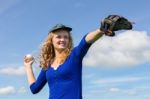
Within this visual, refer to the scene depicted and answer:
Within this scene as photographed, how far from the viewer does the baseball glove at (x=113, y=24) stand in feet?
33.0

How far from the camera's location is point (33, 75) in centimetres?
1274

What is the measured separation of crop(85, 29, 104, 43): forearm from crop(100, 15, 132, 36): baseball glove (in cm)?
11

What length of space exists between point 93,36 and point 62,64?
4.54 feet

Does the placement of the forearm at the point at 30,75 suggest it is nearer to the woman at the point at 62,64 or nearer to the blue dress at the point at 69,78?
the woman at the point at 62,64

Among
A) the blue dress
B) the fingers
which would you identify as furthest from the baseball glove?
the fingers

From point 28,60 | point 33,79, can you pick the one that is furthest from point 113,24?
point 28,60

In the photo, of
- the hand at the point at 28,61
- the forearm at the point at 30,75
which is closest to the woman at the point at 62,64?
the forearm at the point at 30,75

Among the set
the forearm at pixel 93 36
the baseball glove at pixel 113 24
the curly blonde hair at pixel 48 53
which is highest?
the baseball glove at pixel 113 24

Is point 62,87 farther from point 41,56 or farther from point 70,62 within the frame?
point 41,56

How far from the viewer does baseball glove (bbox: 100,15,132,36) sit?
396 inches

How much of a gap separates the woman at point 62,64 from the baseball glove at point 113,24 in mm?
560

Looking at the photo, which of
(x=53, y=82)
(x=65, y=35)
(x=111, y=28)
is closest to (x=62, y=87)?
(x=53, y=82)

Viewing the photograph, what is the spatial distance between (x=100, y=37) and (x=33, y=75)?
282cm

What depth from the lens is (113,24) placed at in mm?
10078
